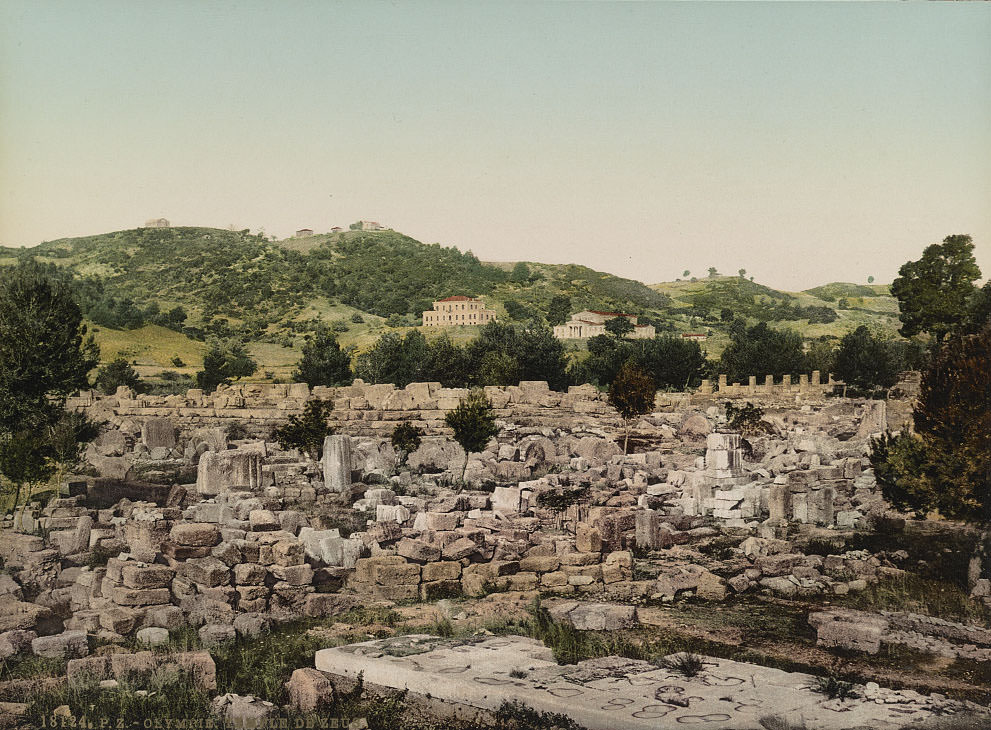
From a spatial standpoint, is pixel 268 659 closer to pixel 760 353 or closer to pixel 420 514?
pixel 420 514

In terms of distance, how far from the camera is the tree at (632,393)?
24.3m

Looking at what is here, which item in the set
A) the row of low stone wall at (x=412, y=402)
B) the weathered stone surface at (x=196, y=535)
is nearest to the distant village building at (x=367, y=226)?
the row of low stone wall at (x=412, y=402)

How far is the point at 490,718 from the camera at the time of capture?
30.3ft

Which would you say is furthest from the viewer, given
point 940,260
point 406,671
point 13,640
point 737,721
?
point 940,260

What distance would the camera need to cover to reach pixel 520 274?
2370cm

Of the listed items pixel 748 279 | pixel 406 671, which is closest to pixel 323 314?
pixel 748 279

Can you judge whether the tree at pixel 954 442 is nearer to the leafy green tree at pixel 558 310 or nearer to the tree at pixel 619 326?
the tree at pixel 619 326

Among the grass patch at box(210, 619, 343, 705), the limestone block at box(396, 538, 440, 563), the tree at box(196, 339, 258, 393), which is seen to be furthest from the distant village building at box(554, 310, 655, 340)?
the grass patch at box(210, 619, 343, 705)

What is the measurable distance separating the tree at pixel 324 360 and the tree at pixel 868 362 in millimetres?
13755

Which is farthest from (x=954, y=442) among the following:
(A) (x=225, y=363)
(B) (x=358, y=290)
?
(A) (x=225, y=363)

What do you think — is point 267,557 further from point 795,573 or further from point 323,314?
point 323,314

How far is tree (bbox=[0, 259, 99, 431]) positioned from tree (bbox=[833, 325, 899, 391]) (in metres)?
19.3

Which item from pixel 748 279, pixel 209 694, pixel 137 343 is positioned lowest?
pixel 209 694

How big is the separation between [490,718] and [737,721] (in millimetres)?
2447
